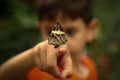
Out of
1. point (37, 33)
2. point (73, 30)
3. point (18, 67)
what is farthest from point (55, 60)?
point (37, 33)

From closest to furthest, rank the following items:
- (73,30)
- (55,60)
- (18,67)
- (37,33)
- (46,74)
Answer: (55,60), (18,67), (46,74), (73,30), (37,33)

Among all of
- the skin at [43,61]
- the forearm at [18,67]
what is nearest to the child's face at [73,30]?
the skin at [43,61]

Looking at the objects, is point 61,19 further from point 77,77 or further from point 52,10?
point 77,77

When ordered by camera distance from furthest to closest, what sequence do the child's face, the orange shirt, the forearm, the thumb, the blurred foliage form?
the blurred foliage < the child's face < the orange shirt < the forearm < the thumb

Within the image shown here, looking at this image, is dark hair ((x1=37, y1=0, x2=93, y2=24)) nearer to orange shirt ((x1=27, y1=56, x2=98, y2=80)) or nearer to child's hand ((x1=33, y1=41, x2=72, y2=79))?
orange shirt ((x1=27, y1=56, x2=98, y2=80))

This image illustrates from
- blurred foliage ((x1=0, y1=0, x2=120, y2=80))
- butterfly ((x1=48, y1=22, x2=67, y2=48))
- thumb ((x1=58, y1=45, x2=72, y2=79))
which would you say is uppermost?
butterfly ((x1=48, y1=22, x2=67, y2=48))

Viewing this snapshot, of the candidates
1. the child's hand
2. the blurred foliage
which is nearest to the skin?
the child's hand

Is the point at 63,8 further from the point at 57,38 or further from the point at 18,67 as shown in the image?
the point at 57,38
